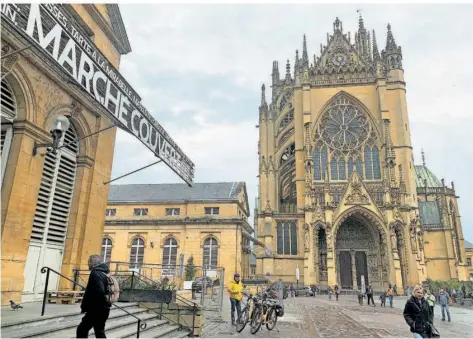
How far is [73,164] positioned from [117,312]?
4303mm

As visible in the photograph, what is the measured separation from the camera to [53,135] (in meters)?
7.02

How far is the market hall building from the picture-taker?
6.23 meters

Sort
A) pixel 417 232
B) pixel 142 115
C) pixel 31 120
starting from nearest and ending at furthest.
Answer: pixel 31 120
pixel 142 115
pixel 417 232

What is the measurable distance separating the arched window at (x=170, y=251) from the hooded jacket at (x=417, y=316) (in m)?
27.7

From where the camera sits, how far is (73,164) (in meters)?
9.83

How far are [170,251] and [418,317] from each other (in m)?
28.4

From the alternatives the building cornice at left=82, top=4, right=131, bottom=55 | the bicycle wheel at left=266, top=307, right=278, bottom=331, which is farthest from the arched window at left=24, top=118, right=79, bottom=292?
the bicycle wheel at left=266, top=307, right=278, bottom=331

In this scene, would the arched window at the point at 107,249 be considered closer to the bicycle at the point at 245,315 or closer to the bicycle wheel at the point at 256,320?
the bicycle at the point at 245,315

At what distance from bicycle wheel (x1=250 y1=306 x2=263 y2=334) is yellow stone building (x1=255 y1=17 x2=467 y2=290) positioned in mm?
26716

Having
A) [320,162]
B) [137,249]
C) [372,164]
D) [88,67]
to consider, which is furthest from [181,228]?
[88,67]

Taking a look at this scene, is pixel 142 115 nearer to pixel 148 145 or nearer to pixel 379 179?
pixel 148 145

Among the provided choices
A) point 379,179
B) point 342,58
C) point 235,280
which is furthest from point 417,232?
point 235,280

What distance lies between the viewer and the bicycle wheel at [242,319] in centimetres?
958

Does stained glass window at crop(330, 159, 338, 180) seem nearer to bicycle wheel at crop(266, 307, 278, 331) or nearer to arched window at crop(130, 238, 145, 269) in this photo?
arched window at crop(130, 238, 145, 269)
